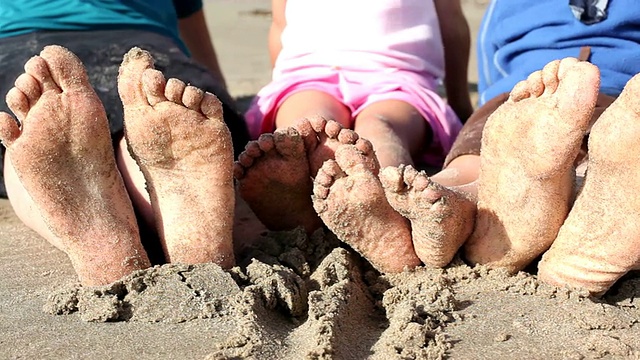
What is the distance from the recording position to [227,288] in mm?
1320

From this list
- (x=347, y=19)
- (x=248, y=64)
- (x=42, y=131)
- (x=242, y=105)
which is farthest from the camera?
(x=248, y=64)

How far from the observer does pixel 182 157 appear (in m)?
1.39

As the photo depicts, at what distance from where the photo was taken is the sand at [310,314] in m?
1.16

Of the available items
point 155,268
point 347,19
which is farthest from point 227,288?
point 347,19

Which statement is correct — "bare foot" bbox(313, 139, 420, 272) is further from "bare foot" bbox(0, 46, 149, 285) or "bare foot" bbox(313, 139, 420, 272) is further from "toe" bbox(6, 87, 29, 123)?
"toe" bbox(6, 87, 29, 123)

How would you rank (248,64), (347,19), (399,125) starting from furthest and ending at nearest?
(248,64)
(347,19)
(399,125)

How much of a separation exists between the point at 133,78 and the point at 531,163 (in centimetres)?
70

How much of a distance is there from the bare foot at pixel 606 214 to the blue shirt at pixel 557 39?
2.16 ft

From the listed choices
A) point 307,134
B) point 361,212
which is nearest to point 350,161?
point 361,212

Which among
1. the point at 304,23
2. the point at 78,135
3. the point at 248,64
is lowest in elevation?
the point at 248,64

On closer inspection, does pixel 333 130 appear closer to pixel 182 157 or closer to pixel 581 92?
pixel 182 157

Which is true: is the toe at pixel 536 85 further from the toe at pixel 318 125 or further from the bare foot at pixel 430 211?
the toe at pixel 318 125

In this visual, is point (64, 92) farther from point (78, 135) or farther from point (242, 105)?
point (242, 105)

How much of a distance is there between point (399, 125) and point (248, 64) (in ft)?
8.88
